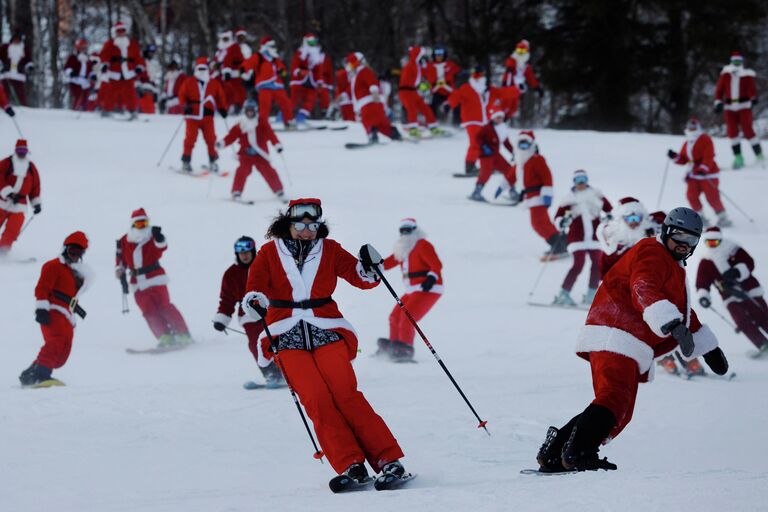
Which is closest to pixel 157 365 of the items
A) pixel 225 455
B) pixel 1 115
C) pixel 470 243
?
pixel 225 455

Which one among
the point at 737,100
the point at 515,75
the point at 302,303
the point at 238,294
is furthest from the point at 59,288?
the point at 515,75

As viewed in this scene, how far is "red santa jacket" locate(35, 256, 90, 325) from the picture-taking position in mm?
8625

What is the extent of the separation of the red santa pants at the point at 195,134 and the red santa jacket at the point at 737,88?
742cm

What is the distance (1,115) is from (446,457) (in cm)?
1591

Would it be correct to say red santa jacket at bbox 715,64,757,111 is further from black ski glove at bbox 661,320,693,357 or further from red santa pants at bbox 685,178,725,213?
black ski glove at bbox 661,320,693,357

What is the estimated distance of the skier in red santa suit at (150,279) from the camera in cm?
1030

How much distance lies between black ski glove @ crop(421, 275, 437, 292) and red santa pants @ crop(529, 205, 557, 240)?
3665 mm

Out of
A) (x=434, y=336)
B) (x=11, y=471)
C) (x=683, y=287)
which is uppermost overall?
(x=683, y=287)

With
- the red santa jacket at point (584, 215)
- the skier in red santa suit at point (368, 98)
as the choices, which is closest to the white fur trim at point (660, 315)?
the red santa jacket at point (584, 215)

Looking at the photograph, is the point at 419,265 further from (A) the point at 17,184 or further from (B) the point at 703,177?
(B) the point at 703,177

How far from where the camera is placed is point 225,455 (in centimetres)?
580

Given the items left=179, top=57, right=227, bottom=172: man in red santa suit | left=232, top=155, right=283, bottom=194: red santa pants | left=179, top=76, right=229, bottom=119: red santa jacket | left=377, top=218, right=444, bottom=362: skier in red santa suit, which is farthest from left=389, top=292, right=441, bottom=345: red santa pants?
left=179, top=76, right=229, bottom=119: red santa jacket

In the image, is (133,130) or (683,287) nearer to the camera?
(683,287)

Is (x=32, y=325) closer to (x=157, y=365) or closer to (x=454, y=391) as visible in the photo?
(x=157, y=365)
